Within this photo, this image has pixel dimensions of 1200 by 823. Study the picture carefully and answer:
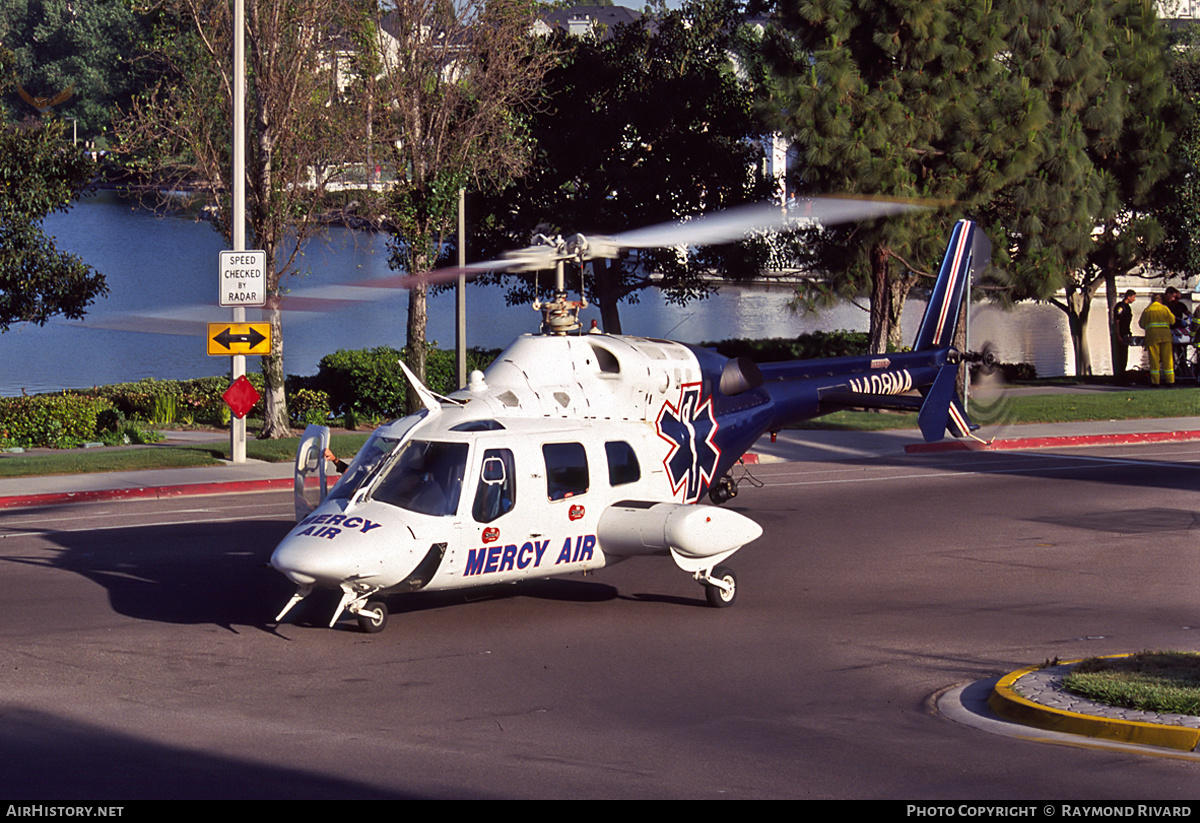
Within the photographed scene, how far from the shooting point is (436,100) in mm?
28969

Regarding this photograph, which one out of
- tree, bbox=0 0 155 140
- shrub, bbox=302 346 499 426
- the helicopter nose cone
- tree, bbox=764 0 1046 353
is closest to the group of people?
tree, bbox=764 0 1046 353

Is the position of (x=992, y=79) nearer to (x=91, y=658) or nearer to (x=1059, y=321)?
(x=91, y=658)

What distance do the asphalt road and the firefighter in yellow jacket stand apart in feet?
60.9

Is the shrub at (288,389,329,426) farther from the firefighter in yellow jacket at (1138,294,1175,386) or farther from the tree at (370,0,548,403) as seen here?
the firefighter in yellow jacket at (1138,294,1175,386)

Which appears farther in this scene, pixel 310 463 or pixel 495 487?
pixel 310 463

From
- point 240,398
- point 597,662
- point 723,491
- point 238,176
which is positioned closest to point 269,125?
point 238,176

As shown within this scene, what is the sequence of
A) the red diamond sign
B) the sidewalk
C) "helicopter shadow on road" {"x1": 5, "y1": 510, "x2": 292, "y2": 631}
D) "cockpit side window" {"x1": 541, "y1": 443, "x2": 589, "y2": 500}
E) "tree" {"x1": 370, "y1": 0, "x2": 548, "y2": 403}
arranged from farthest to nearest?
"tree" {"x1": 370, "y1": 0, "x2": 548, "y2": 403} < the red diamond sign < the sidewalk < "helicopter shadow on road" {"x1": 5, "y1": 510, "x2": 292, "y2": 631} < "cockpit side window" {"x1": 541, "y1": 443, "x2": 589, "y2": 500}

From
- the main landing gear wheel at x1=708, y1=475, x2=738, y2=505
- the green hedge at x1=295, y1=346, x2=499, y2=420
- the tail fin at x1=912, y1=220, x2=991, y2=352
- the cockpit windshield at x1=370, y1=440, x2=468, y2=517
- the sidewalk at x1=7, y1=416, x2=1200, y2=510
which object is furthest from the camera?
the green hedge at x1=295, y1=346, x2=499, y2=420

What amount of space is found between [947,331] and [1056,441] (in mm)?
8915

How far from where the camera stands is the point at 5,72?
2858cm

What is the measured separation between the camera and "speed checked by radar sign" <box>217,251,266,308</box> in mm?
23359

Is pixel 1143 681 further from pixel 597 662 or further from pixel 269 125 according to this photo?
pixel 269 125
